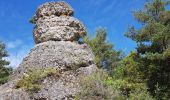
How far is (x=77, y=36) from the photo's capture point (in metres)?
31.6

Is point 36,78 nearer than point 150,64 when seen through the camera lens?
Yes

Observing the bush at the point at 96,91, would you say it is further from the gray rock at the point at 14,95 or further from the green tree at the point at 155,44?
the green tree at the point at 155,44

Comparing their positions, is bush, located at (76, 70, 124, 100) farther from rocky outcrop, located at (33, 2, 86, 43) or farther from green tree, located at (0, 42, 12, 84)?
green tree, located at (0, 42, 12, 84)

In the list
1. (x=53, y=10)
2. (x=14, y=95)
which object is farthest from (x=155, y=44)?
(x=14, y=95)

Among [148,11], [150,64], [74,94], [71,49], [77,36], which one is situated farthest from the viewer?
[148,11]

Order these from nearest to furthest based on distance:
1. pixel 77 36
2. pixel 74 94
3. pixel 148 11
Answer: pixel 74 94 < pixel 77 36 < pixel 148 11

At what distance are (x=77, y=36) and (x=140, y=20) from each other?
9.38 metres

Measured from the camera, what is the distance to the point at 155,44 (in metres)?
36.6

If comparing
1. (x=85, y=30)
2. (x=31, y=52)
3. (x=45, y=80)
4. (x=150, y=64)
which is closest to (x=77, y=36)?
(x=85, y=30)

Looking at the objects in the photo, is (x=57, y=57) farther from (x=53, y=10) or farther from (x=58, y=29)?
(x=53, y=10)

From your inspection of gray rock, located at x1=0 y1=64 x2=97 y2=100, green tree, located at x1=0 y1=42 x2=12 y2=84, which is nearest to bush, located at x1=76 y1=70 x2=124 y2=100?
gray rock, located at x1=0 y1=64 x2=97 y2=100

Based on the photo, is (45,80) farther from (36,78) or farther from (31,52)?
(31,52)

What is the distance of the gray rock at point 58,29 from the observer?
101ft

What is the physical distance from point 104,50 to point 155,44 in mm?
21454
